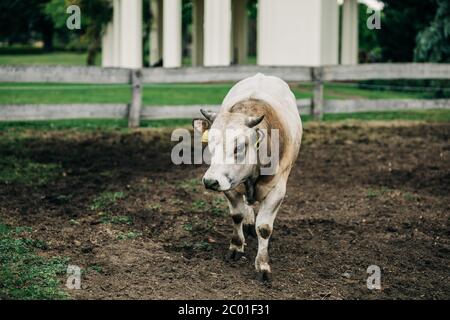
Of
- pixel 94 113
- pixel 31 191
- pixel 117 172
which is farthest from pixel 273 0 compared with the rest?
pixel 31 191

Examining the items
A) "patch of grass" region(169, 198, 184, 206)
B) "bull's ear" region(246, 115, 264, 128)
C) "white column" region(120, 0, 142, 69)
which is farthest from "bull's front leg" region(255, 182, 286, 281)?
"white column" region(120, 0, 142, 69)

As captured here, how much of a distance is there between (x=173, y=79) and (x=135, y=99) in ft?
3.05

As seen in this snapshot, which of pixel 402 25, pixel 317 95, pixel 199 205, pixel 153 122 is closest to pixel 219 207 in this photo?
pixel 199 205

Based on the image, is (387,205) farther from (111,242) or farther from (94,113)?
(94,113)

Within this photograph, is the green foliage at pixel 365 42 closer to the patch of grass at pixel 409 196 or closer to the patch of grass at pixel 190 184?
the patch of grass at pixel 409 196

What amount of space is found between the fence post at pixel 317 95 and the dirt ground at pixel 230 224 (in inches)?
115

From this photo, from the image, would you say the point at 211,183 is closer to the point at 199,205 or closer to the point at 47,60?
the point at 199,205

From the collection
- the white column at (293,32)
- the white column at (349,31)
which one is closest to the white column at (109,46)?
the white column at (293,32)

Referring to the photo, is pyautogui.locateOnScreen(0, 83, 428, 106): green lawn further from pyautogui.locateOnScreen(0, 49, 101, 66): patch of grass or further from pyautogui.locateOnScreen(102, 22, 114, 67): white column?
pyautogui.locateOnScreen(0, 49, 101, 66): patch of grass

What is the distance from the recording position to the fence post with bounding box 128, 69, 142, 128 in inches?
520

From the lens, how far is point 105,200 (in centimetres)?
794

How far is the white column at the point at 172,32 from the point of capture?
68.7 feet

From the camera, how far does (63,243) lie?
6250 millimetres

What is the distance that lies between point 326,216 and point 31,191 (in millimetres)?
3532
